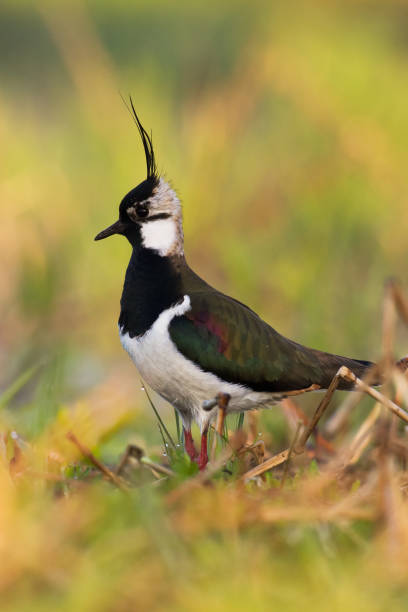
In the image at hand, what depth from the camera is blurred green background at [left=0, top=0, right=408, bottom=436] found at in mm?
6395

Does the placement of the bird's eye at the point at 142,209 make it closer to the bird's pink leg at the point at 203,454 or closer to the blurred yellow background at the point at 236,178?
the bird's pink leg at the point at 203,454

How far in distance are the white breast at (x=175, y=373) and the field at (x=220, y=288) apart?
8.8 inches

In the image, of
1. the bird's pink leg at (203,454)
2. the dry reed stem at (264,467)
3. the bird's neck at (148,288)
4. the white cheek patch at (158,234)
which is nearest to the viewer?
the dry reed stem at (264,467)

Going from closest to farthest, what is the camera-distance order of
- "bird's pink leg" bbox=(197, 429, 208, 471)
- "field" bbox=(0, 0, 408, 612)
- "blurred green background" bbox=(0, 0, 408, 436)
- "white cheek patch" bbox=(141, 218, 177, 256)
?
"field" bbox=(0, 0, 408, 612) < "bird's pink leg" bbox=(197, 429, 208, 471) < "white cheek patch" bbox=(141, 218, 177, 256) < "blurred green background" bbox=(0, 0, 408, 436)

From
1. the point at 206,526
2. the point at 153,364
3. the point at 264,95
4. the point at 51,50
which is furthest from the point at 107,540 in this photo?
the point at 51,50

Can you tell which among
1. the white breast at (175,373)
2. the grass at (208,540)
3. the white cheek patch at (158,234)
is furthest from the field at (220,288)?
the white cheek patch at (158,234)

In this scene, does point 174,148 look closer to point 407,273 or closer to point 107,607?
point 407,273

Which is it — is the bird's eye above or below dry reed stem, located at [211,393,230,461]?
above

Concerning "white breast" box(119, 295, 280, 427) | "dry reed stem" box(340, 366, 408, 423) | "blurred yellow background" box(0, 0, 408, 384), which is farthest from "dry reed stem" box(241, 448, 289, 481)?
"blurred yellow background" box(0, 0, 408, 384)

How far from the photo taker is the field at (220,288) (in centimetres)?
220

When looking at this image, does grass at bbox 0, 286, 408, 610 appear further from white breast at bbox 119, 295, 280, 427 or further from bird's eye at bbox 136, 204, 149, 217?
bird's eye at bbox 136, 204, 149, 217

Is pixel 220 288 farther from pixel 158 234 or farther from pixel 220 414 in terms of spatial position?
pixel 220 414

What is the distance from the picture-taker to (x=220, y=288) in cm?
684

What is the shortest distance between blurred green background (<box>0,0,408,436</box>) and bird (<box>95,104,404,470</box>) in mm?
1612
